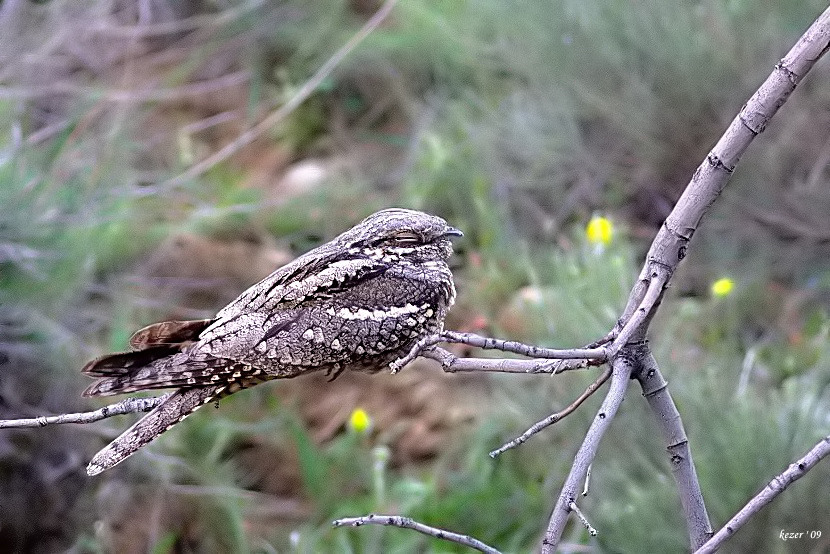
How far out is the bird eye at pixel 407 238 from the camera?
192 centimetres

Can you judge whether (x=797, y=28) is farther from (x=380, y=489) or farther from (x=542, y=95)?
(x=380, y=489)

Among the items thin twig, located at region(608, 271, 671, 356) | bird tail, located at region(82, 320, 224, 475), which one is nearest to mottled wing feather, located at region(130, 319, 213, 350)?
bird tail, located at region(82, 320, 224, 475)

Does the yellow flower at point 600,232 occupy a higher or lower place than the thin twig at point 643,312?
higher

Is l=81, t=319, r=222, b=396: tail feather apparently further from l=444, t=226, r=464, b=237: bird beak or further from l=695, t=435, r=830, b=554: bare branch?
l=695, t=435, r=830, b=554: bare branch

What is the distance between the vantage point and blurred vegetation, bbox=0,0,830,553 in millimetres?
3461

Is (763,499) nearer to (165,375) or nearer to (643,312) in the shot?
(643,312)

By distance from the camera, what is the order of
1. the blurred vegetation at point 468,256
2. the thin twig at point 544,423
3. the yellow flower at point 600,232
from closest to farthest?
the thin twig at point 544,423 < the blurred vegetation at point 468,256 < the yellow flower at point 600,232

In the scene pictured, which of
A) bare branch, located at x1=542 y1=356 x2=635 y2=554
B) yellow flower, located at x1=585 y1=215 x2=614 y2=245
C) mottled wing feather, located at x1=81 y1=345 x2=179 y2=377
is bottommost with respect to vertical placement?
mottled wing feather, located at x1=81 y1=345 x2=179 y2=377

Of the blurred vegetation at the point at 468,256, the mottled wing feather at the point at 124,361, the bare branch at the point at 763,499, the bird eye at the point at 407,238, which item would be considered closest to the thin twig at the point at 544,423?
the bare branch at the point at 763,499

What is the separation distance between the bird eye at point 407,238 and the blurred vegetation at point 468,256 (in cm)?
150

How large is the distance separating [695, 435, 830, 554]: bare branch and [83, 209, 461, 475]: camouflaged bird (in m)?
0.73

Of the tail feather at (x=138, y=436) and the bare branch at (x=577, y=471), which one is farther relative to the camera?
the tail feather at (x=138, y=436)

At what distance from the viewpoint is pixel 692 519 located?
1.54 metres

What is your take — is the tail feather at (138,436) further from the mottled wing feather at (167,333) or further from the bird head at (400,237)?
the bird head at (400,237)
